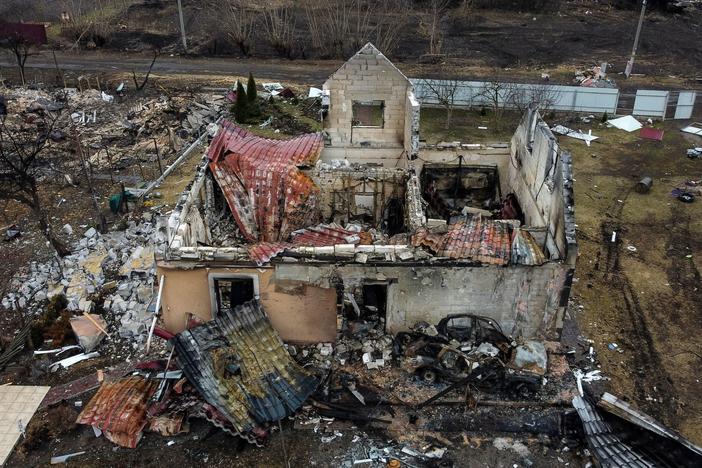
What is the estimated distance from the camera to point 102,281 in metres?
18.3

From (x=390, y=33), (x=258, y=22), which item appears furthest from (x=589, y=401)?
(x=258, y=22)

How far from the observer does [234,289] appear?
15117mm

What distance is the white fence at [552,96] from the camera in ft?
106

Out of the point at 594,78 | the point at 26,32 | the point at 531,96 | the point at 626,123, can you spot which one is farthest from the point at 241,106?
the point at 26,32

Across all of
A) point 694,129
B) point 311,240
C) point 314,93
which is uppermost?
point 314,93

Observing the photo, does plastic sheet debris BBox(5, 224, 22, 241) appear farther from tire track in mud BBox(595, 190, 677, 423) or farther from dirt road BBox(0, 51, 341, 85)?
dirt road BBox(0, 51, 341, 85)

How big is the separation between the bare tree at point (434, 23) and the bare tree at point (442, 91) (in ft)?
31.2

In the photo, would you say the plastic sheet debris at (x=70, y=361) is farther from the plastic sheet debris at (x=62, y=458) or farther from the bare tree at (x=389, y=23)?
the bare tree at (x=389, y=23)

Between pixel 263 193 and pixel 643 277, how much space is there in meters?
12.7

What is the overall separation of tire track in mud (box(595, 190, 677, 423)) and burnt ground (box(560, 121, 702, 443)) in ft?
0.09

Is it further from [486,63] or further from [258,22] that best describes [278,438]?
[258,22]

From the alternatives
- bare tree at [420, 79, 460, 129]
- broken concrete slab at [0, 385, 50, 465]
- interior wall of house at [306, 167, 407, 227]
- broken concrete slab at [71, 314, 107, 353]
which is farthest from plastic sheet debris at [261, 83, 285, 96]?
broken concrete slab at [0, 385, 50, 465]

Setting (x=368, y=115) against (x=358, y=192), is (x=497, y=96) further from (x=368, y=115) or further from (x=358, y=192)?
(x=358, y=192)

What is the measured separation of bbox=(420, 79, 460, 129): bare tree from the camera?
3266cm
